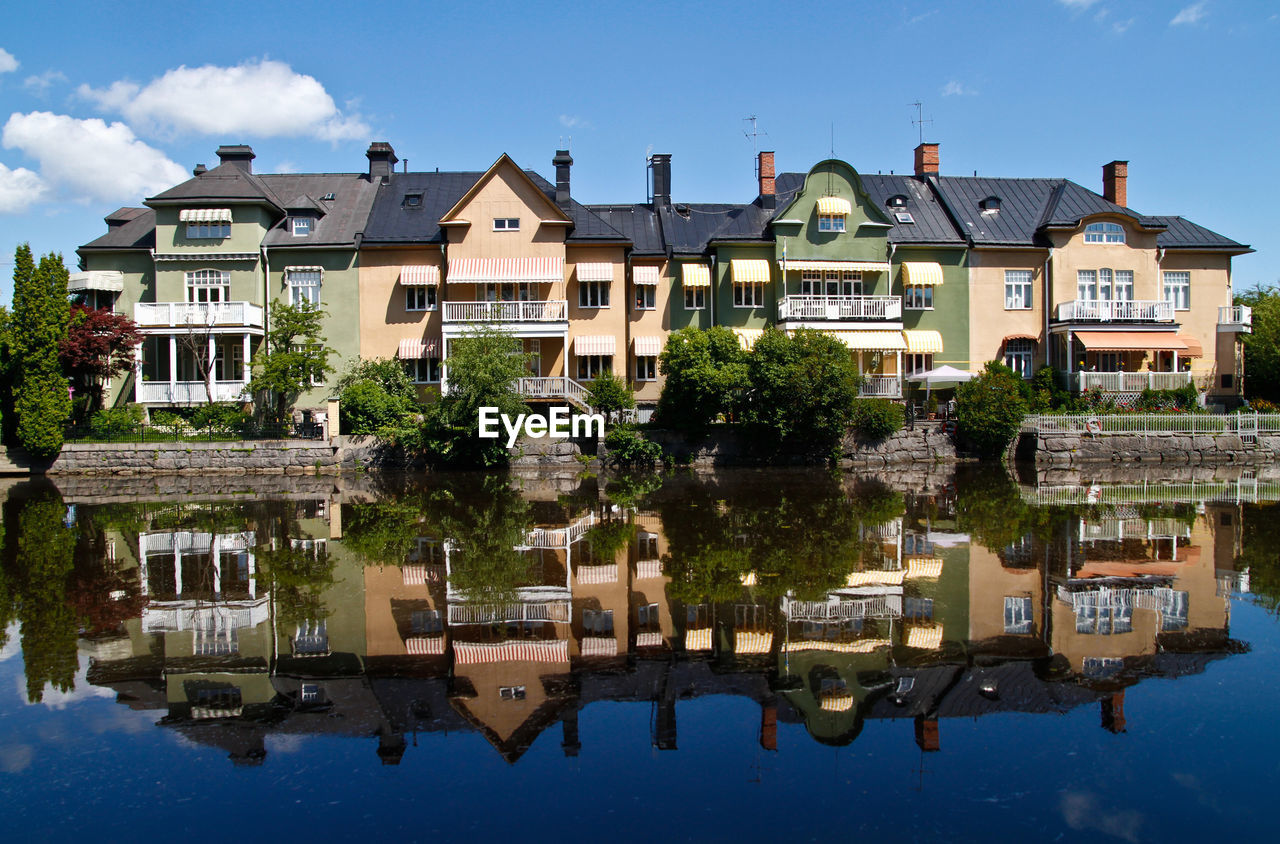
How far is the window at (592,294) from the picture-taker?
37.6 metres

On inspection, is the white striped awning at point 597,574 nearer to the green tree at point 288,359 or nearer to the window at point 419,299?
the green tree at point 288,359

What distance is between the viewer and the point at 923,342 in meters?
38.3

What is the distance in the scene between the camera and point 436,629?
11.4m

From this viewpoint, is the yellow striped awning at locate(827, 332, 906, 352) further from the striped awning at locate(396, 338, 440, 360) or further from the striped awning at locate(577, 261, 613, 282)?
the striped awning at locate(396, 338, 440, 360)

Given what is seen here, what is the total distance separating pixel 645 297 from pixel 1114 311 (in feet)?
70.4

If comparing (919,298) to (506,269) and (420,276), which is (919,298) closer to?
(506,269)

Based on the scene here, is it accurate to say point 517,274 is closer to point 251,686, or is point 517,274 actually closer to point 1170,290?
point 251,686

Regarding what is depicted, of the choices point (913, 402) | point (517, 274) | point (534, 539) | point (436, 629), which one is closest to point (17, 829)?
point (436, 629)

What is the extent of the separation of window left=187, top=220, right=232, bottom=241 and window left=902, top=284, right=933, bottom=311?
99.6 feet

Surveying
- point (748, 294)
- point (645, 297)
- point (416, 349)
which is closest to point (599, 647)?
point (416, 349)

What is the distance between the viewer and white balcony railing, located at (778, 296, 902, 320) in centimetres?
3666

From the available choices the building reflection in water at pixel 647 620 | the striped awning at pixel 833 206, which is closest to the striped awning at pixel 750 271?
the striped awning at pixel 833 206

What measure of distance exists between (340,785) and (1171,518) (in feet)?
65.2

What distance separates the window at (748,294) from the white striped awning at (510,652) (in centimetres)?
2903
